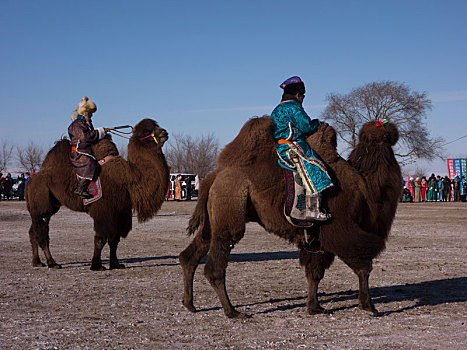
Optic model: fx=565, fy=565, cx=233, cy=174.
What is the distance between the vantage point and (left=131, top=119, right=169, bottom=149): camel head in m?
9.74

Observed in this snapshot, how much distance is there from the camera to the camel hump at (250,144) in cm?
623

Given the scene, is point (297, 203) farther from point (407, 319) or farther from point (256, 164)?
point (407, 319)

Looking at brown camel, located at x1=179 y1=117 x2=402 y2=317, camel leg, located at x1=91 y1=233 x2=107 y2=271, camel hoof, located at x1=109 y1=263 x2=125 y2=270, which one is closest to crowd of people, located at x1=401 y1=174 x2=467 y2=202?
camel hoof, located at x1=109 y1=263 x2=125 y2=270

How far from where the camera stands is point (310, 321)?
19.3 feet

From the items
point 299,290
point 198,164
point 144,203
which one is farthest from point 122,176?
point 198,164

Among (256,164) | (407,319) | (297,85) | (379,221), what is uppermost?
(297,85)

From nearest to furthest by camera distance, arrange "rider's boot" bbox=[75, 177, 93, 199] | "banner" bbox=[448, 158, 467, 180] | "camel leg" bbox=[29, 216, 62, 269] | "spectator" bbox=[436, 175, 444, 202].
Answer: "rider's boot" bbox=[75, 177, 93, 199], "camel leg" bbox=[29, 216, 62, 269], "spectator" bbox=[436, 175, 444, 202], "banner" bbox=[448, 158, 467, 180]

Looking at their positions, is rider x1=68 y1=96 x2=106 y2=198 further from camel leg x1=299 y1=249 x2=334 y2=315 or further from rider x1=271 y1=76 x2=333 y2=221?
camel leg x1=299 y1=249 x2=334 y2=315

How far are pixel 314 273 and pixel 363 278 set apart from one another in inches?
21.1

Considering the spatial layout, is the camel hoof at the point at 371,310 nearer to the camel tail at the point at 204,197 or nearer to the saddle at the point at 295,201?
the saddle at the point at 295,201

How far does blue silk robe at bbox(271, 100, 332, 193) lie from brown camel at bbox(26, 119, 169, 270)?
146 inches

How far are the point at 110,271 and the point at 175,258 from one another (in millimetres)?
1982

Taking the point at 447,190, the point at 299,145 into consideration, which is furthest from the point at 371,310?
the point at 447,190

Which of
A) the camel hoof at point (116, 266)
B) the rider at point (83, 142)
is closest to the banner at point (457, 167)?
the rider at point (83, 142)
